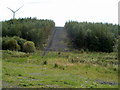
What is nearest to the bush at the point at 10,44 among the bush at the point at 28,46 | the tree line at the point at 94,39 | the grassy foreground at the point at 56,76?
the bush at the point at 28,46

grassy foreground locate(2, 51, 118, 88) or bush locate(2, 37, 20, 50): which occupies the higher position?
bush locate(2, 37, 20, 50)

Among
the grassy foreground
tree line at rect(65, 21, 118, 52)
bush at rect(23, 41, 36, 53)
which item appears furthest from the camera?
tree line at rect(65, 21, 118, 52)

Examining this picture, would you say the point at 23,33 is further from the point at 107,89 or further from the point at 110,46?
the point at 107,89

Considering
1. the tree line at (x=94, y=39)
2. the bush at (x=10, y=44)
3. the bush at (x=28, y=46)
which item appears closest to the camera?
the bush at (x=10, y=44)

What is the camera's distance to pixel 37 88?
35.9 ft

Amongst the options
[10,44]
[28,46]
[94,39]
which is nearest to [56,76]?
[28,46]

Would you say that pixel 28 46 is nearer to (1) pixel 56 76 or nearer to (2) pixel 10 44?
(2) pixel 10 44

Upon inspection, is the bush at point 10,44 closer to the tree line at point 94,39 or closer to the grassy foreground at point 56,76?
the tree line at point 94,39

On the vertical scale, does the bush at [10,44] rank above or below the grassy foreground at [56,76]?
above

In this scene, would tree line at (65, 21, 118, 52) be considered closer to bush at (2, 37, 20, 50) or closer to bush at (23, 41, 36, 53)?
bush at (23, 41, 36, 53)

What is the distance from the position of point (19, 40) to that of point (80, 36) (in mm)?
21914

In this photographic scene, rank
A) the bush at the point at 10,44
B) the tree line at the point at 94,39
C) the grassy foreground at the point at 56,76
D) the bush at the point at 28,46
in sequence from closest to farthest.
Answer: the grassy foreground at the point at 56,76 < the bush at the point at 10,44 < the bush at the point at 28,46 < the tree line at the point at 94,39

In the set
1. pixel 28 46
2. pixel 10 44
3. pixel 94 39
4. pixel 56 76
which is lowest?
pixel 56 76

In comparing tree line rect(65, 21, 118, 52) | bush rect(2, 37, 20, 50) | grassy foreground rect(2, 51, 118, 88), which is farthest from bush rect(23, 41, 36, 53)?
grassy foreground rect(2, 51, 118, 88)
